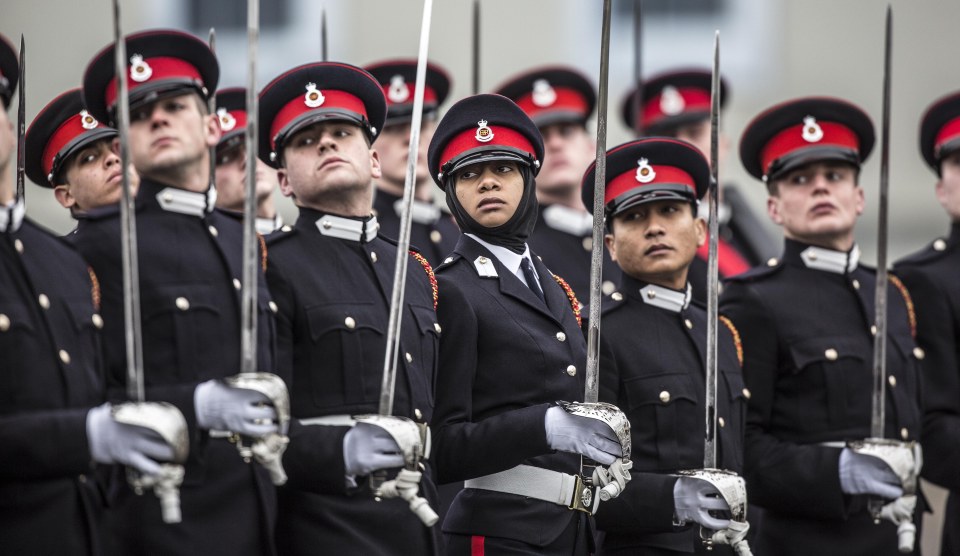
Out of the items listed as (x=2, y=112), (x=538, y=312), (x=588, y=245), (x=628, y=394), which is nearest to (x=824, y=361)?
(x=628, y=394)

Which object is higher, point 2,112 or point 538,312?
point 2,112

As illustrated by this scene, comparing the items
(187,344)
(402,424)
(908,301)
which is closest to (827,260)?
(908,301)

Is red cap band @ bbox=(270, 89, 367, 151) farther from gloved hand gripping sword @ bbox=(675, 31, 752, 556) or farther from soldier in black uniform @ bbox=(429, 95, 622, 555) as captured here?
gloved hand gripping sword @ bbox=(675, 31, 752, 556)

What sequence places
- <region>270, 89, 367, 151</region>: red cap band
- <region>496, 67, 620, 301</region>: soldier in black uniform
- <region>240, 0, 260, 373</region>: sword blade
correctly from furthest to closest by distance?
<region>496, 67, 620, 301</region>: soldier in black uniform → <region>270, 89, 367, 151</region>: red cap band → <region>240, 0, 260, 373</region>: sword blade

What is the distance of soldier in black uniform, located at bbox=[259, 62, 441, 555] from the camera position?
18.3 feet

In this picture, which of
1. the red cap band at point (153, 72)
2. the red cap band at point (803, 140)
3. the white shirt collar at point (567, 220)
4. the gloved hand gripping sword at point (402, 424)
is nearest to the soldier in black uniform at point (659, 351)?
the red cap band at point (803, 140)

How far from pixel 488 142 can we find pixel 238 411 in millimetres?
1745

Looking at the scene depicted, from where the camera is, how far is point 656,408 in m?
6.48

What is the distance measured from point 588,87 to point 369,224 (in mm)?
3841

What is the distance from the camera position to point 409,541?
18.9 ft

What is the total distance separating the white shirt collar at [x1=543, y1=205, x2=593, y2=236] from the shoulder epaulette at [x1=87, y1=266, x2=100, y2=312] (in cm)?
375

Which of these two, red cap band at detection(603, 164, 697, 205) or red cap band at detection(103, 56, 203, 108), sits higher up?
red cap band at detection(103, 56, 203, 108)

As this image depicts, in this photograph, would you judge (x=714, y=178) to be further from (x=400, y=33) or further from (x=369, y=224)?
(x=400, y=33)

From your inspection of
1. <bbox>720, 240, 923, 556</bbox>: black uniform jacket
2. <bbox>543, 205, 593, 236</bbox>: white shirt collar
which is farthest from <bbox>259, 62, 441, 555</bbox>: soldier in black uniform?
<bbox>543, 205, 593, 236</bbox>: white shirt collar
